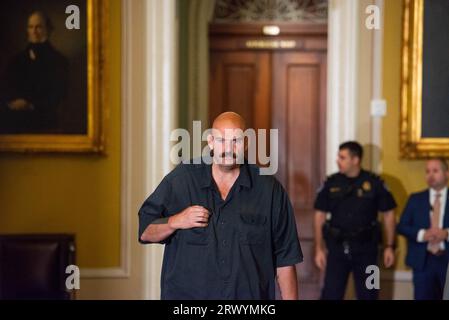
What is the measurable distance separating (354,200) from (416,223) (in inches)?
14.9

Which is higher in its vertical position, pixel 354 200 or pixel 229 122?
pixel 229 122

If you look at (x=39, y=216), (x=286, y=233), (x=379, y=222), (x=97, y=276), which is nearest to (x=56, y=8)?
(x=39, y=216)

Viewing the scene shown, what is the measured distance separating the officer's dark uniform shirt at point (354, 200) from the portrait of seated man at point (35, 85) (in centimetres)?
172

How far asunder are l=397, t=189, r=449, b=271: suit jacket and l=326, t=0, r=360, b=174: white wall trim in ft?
1.99

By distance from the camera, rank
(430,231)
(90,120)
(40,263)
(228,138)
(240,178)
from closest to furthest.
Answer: (228,138), (240,178), (40,263), (430,231), (90,120)

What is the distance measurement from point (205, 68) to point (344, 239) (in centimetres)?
191

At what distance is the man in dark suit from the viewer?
4.46 m

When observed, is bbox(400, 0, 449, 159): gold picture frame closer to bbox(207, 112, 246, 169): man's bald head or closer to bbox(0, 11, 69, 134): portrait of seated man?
bbox(0, 11, 69, 134): portrait of seated man

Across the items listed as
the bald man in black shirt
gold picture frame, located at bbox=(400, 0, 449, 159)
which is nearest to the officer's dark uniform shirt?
gold picture frame, located at bbox=(400, 0, 449, 159)

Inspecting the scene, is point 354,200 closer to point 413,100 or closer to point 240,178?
point 413,100

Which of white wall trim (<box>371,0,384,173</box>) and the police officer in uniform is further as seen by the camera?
white wall trim (<box>371,0,384,173</box>)

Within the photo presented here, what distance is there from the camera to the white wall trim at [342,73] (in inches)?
194

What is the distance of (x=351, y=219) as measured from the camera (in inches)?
181

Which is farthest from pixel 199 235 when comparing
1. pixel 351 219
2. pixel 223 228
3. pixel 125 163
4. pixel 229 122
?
pixel 125 163
